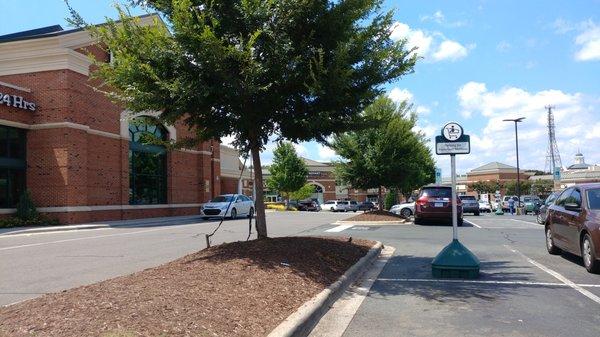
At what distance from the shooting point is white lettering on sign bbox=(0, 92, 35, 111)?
76.1ft

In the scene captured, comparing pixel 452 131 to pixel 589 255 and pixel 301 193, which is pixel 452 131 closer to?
pixel 589 255

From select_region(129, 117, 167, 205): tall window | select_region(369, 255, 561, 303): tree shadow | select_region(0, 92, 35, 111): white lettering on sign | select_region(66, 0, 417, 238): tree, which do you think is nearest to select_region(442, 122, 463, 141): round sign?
select_region(66, 0, 417, 238): tree

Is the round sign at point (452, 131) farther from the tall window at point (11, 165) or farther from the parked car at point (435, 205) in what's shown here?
the tall window at point (11, 165)

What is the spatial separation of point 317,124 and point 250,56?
1545 mm

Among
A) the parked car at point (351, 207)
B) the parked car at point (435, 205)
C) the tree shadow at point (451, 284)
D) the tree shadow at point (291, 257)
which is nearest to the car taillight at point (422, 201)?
the parked car at point (435, 205)

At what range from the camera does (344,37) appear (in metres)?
9.04

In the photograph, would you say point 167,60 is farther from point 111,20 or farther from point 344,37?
point 344,37

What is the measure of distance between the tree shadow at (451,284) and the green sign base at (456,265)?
0.53 ft

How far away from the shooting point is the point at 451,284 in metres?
8.32

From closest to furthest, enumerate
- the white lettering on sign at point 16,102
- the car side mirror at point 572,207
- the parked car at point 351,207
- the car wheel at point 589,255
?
1. the car wheel at point 589,255
2. the car side mirror at point 572,207
3. the white lettering on sign at point 16,102
4. the parked car at point 351,207

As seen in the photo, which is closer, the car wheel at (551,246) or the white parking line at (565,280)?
the white parking line at (565,280)

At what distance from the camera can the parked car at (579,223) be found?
29.5ft

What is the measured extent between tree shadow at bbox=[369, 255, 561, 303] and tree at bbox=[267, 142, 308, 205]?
49.7 meters

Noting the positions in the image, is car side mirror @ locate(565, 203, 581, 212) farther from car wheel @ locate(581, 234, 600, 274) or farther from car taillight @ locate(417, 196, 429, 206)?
car taillight @ locate(417, 196, 429, 206)
